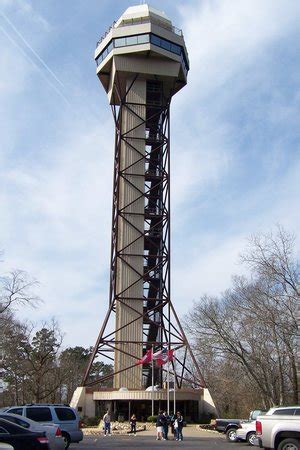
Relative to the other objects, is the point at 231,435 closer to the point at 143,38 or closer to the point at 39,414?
the point at 39,414

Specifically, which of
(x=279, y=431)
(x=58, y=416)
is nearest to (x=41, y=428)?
(x=58, y=416)

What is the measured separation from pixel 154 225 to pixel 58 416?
3720 cm

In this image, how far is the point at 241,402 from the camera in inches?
2862

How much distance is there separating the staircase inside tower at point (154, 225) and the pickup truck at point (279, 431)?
36.2 m

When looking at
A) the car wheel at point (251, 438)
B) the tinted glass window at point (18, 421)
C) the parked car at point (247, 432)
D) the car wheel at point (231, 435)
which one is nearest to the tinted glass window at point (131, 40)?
the car wheel at point (231, 435)

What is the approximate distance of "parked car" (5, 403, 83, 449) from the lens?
21.2 metres

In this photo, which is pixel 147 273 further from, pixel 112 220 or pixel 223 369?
pixel 223 369

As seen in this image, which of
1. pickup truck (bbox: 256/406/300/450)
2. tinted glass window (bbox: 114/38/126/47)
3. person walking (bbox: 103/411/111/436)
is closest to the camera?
pickup truck (bbox: 256/406/300/450)

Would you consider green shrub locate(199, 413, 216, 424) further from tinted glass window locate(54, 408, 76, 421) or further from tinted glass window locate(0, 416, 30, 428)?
tinted glass window locate(0, 416, 30, 428)

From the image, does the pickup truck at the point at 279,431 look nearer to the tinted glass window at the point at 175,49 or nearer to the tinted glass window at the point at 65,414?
the tinted glass window at the point at 65,414

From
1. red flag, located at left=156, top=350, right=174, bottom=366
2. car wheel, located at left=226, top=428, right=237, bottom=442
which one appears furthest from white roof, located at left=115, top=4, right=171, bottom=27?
car wheel, located at left=226, top=428, right=237, bottom=442

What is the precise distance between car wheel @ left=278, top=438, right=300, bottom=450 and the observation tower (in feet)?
110

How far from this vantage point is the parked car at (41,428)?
16.1 meters

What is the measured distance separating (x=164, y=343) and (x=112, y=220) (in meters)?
13.9
